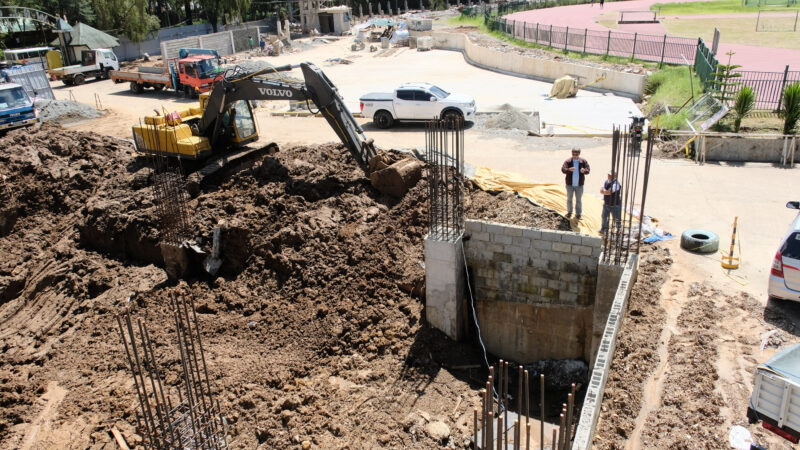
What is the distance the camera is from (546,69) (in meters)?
29.5

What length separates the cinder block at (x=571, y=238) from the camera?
35.2 ft

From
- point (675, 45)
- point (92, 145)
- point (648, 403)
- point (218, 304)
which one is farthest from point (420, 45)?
point (648, 403)

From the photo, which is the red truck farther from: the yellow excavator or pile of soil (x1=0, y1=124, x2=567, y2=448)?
pile of soil (x1=0, y1=124, x2=567, y2=448)

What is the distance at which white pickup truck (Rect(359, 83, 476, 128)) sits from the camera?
21219 mm

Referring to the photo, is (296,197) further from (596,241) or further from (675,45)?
(675,45)

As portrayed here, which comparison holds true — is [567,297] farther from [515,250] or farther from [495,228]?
[495,228]

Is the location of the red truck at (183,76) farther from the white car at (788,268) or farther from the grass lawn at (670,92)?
the white car at (788,268)

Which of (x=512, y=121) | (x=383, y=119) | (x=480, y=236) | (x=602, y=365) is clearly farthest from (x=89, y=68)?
(x=602, y=365)

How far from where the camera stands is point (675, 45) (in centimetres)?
2812

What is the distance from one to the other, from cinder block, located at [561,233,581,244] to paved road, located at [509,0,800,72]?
22044mm

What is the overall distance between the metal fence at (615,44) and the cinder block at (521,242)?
18932 mm

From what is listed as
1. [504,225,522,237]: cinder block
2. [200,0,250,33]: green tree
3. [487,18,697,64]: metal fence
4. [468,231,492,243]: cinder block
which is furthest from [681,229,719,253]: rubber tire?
[200,0,250,33]: green tree

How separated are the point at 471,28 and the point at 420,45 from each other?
790 centimetres

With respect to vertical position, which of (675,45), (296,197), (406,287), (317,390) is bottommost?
(317,390)
